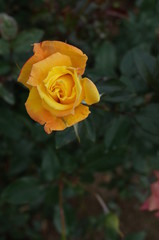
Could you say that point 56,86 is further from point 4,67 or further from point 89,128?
point 4,67

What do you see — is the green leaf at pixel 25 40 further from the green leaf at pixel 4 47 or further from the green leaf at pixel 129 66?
the green leaf at pixel 129 66

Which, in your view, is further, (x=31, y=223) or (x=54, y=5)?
(x=31, y=223)

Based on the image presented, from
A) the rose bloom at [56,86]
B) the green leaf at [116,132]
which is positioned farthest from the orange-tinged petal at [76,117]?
the green leaf at [116,132]

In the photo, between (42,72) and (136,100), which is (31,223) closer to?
(136,100)

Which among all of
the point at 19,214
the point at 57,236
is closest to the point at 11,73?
the point at 19,214

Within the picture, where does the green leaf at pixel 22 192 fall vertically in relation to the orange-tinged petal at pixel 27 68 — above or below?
below

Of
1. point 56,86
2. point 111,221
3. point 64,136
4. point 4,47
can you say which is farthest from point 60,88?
point 111,221
